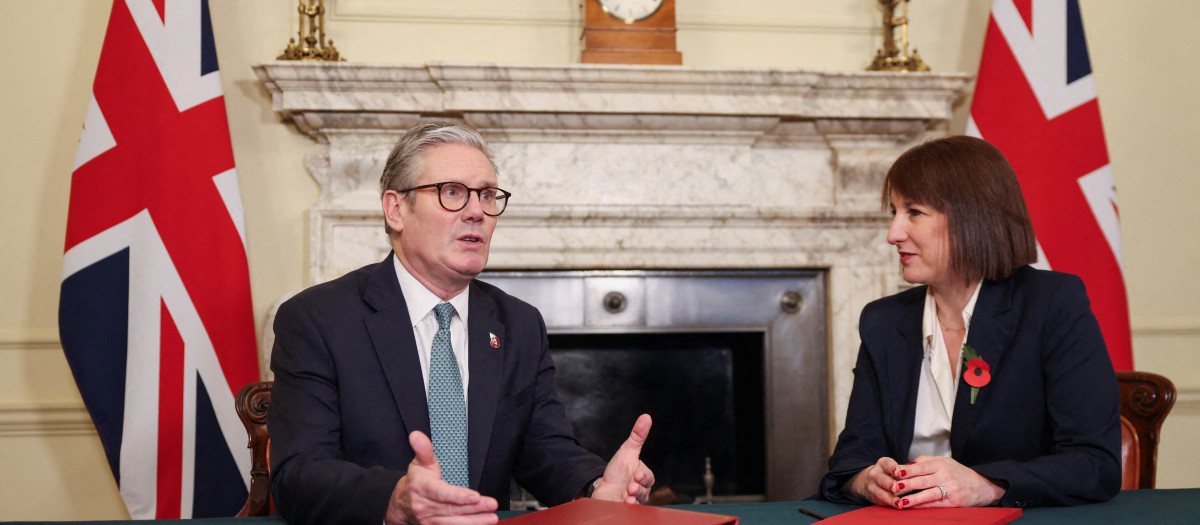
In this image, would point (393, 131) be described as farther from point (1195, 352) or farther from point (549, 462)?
point (1195, 352)

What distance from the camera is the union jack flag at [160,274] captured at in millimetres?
2701

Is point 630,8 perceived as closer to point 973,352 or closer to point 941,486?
point 973,352

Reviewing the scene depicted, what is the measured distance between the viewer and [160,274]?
9.04 ft

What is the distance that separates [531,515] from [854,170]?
2289 millimetres

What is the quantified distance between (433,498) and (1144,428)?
160cm

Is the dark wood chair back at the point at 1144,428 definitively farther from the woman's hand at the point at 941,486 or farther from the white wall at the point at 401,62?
the white wall at the point at 401,62

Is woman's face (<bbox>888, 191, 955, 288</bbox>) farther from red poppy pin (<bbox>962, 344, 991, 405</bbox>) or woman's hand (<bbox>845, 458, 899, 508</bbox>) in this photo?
woman's hand (<bbox>845, 458, 899, 508</bbox>)

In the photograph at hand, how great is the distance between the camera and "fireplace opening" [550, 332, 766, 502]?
345 cm

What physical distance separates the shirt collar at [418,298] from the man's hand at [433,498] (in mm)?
517

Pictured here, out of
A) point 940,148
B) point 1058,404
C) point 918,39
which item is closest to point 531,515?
point 1058,404

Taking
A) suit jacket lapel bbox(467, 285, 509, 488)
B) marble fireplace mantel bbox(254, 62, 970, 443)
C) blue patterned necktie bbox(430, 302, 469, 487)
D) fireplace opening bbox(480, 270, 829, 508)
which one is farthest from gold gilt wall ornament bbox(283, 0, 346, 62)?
blue patterned necktie bbox(430, 302, 469, 487)

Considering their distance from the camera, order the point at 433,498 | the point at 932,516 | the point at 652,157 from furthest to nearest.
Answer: the point at 652,157, the point at 932,516, the point at 433,498

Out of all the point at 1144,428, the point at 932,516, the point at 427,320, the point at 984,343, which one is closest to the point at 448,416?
the point at 427,320

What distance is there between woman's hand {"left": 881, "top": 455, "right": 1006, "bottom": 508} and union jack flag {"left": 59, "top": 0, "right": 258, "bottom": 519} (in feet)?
6.88
